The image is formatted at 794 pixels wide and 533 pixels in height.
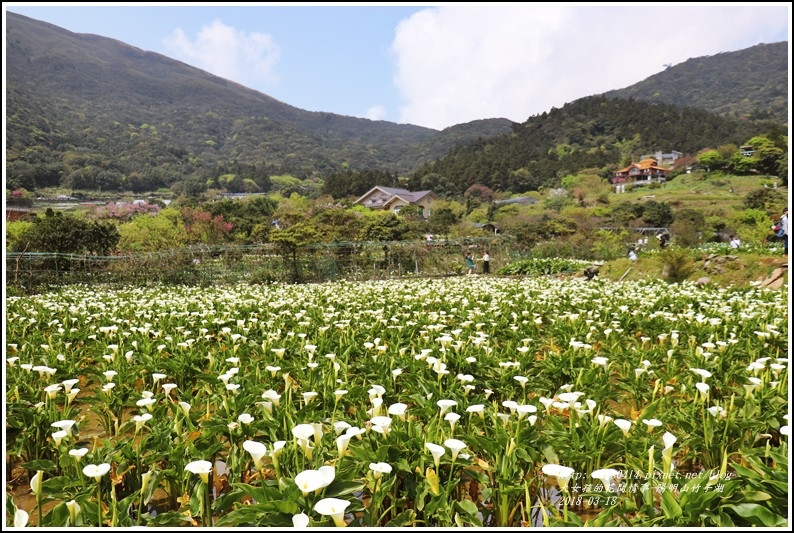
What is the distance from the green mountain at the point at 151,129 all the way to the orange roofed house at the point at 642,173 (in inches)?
2381

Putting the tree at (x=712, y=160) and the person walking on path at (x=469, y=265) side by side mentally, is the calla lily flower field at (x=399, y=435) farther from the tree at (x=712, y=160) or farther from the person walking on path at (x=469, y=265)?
the tree at (x=712, y=160)

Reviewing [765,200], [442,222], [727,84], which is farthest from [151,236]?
[727,84]

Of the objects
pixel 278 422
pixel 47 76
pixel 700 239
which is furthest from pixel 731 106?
pixel 47 76

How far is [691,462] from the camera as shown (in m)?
2.95

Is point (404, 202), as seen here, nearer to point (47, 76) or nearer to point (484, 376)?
point (484, 376)

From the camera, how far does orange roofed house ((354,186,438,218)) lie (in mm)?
66125

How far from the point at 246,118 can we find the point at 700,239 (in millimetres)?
133398

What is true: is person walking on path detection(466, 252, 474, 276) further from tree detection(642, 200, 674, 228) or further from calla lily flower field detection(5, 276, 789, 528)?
tree detection(642, 200, 674, 228)

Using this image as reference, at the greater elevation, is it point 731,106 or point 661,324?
point 731,106

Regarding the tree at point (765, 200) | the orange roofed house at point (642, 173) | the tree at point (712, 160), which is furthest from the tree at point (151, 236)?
the tree at point (712, 160)

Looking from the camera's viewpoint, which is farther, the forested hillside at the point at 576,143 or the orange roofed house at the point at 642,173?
the forested hillside at the point at 576,143

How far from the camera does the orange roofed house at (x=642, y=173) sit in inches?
2933

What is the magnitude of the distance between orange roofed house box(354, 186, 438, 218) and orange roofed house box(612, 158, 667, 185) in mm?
31352

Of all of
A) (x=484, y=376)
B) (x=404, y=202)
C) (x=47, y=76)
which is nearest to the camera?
(x=484, y=376)
